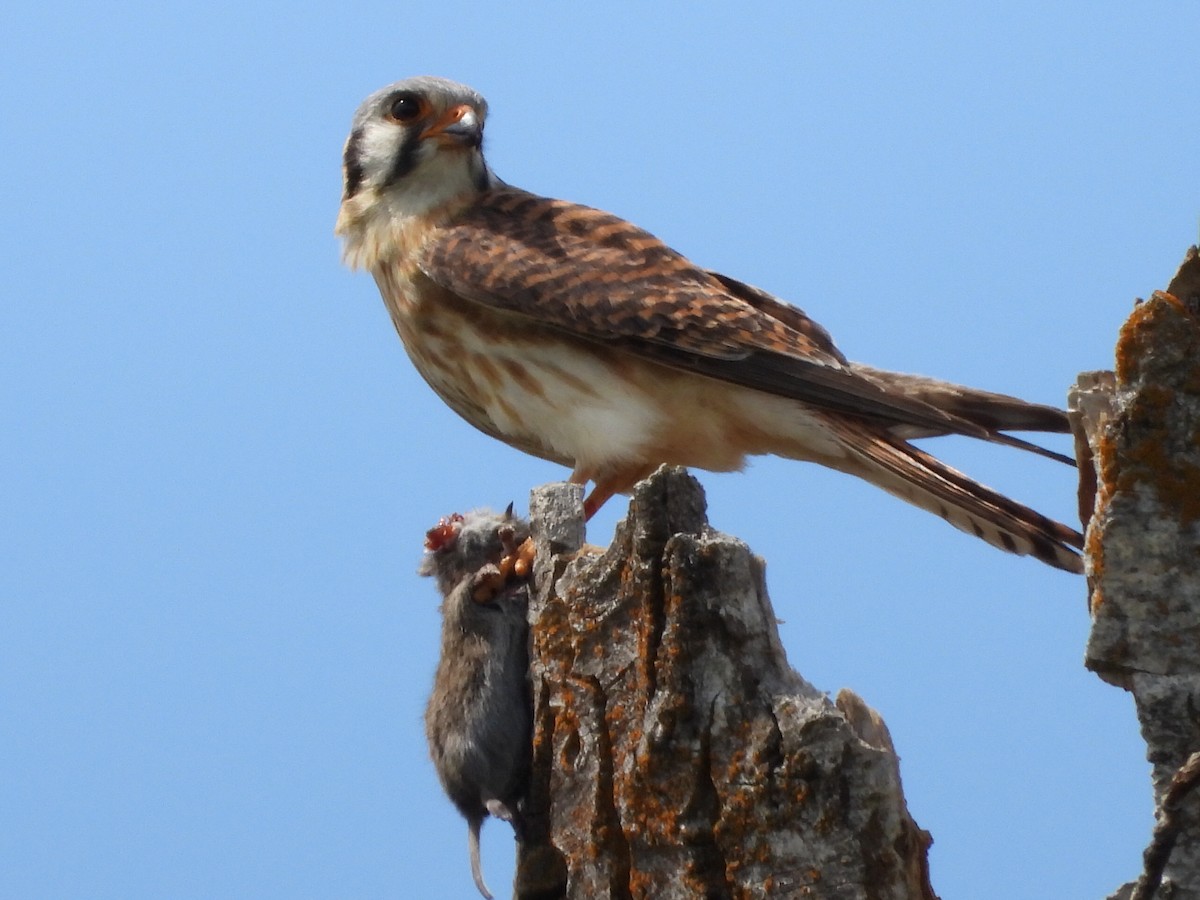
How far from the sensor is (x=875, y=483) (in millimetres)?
4480

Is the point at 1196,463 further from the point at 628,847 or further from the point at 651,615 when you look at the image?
the point at 628,847

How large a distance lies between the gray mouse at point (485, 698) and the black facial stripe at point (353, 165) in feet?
7.66

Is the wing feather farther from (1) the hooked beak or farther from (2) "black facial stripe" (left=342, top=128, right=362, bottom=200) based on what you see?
(2) "black facial stripe" (left=342, top=128, right=362, bottom=200)

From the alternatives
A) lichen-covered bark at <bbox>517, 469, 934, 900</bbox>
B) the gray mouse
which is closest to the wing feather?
the gray mouse

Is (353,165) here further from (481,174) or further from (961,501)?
(961,501)

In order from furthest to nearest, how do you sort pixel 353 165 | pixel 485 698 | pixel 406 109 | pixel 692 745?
pixel 353 165 → pixel 406 109 → pixel 485 698 → pixel 692 745

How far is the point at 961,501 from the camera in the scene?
4.00 m

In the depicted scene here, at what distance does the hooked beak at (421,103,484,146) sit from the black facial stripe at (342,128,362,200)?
1.04 feet

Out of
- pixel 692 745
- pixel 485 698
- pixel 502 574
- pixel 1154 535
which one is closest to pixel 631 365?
pixel 502 574

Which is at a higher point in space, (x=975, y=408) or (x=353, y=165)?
(x=353, y=165)

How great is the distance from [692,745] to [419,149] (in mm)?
3158

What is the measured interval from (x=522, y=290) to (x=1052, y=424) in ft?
5.06

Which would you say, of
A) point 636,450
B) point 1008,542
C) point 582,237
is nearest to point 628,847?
point 1008,542

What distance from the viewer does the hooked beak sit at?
517cm
